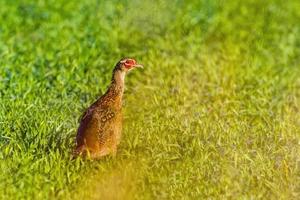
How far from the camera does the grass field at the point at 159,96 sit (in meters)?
8.23

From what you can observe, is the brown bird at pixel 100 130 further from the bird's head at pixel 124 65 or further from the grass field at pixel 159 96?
the bird's head at pixel 124 65

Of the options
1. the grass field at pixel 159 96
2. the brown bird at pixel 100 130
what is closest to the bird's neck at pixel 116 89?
the brown bird at pixel 100 130

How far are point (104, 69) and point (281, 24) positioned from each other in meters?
2.53

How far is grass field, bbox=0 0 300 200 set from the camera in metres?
8.23

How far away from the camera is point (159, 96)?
1027 centimetres

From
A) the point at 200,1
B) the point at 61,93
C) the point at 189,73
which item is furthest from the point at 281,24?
the point at 61,93

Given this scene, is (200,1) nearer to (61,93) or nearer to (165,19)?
(165,19)

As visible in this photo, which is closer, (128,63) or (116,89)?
(116,89)

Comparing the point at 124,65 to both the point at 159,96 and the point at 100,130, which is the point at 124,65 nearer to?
the point at 100,130

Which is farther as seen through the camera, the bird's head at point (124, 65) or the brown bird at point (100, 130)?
the bird's head at point (124, 65)

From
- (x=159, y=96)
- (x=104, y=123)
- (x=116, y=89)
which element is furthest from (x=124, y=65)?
(x=159, y=96)

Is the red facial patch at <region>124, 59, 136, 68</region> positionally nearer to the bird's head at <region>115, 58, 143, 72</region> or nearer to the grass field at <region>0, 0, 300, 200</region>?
the bird's head at <region>115, 58, 143, 72</region>

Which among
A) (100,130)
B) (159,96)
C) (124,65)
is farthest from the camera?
(159,96)

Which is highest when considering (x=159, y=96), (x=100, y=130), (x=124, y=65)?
(x=124, y=65)
